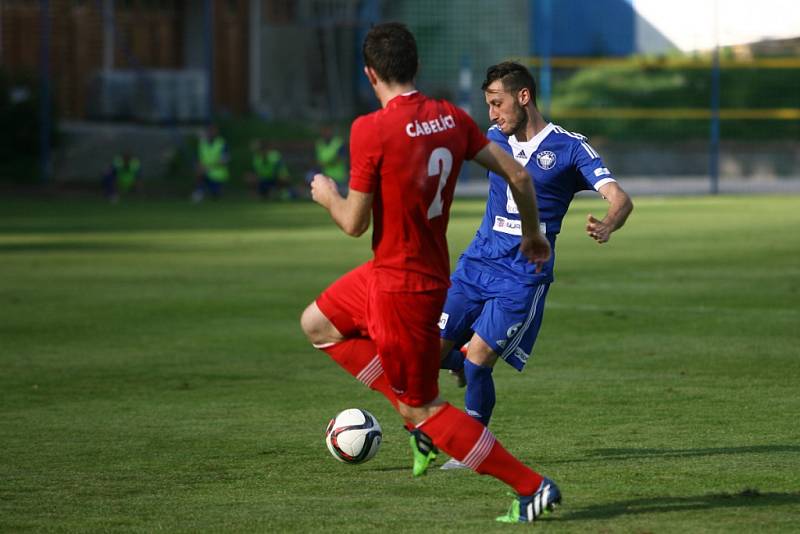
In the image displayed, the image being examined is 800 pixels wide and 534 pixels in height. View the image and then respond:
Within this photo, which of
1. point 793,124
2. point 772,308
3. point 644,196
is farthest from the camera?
point 793,124

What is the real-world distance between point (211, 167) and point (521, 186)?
105 feet

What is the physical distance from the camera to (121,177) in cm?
3772

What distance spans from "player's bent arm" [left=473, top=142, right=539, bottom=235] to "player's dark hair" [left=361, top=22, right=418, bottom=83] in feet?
1.44

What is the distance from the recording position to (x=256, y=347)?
11609mm

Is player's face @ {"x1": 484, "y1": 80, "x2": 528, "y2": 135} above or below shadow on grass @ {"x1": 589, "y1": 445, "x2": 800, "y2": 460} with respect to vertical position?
above

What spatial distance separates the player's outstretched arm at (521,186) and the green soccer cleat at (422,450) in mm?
1091

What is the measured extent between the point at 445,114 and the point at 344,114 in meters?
42.4

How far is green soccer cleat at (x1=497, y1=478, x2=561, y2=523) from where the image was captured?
223 inches

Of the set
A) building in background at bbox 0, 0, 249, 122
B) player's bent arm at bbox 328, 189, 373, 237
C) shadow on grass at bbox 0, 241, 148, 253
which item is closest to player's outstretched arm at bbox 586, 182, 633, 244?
player's bent arm at bbox 328, 189, 373, 237

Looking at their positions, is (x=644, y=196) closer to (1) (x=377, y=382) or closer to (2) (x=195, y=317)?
(2) (x=195, y=317)

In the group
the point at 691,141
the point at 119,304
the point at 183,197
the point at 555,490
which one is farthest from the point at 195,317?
the point at 691,141

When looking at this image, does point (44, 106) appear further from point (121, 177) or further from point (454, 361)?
point (454, 361)

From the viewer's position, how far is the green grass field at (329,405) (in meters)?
6.07

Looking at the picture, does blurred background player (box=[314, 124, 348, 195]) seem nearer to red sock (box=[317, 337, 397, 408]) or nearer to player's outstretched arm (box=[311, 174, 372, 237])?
red sock (box=[317, 337, 397, 408])
